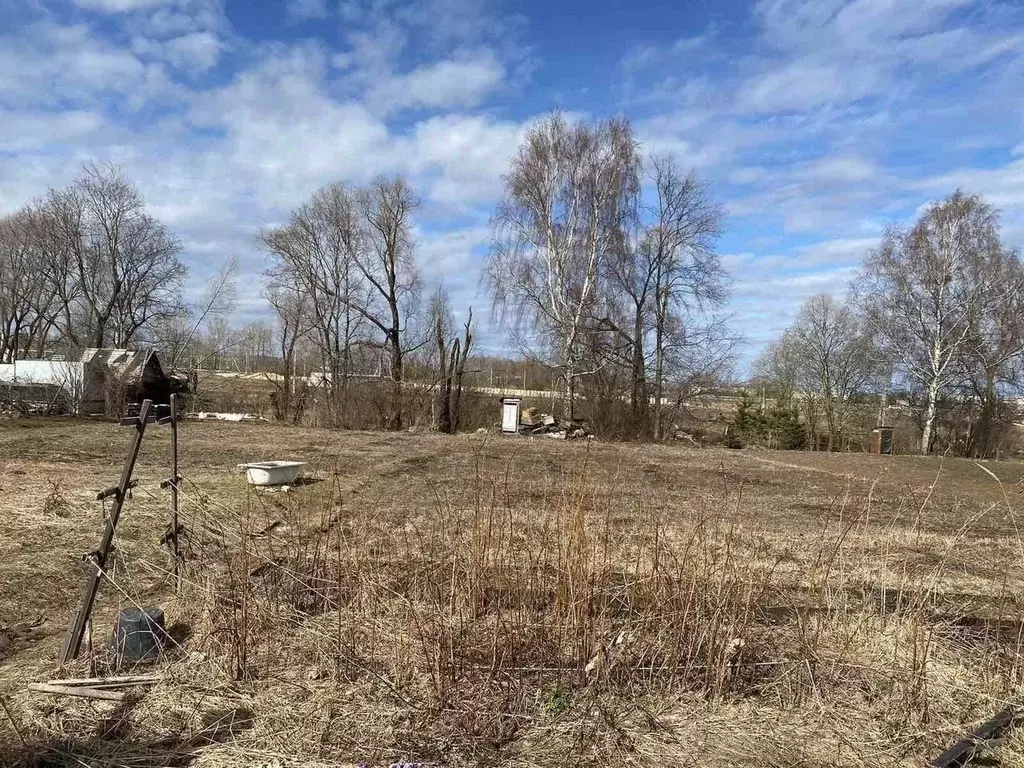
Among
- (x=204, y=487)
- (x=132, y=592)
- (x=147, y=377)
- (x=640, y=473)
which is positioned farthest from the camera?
(x=147, y=377)

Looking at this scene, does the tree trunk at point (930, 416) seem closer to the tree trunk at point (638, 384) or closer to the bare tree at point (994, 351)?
the bare tree at point (994, 351)

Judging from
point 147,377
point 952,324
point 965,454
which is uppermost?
point 952,324

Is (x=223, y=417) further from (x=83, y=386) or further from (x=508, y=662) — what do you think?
(x=508, y=662)

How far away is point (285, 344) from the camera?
2695 centimetres

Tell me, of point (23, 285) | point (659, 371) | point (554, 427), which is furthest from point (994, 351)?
point (23, 285)

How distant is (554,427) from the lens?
20.8 m

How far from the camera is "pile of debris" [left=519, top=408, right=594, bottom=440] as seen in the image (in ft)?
66.5

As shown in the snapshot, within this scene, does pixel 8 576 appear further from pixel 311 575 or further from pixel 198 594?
pixel 311 575

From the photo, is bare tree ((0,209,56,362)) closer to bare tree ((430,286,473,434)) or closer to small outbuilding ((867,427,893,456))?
bare tree ((430,286,473,434))

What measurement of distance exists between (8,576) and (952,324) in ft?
87.6

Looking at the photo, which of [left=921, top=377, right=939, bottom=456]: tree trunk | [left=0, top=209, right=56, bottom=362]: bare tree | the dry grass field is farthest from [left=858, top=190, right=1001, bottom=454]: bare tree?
[left=0, top=209, right=56, bottom=362]: bare tree

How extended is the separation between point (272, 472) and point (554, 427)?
13.2 meters

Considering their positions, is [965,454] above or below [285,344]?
below

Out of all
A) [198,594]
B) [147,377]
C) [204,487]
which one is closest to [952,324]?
[204,487]
